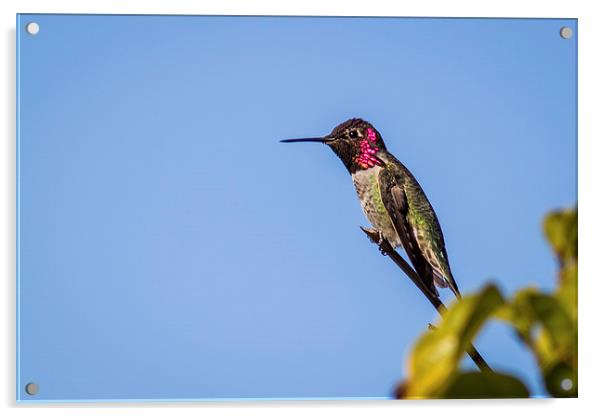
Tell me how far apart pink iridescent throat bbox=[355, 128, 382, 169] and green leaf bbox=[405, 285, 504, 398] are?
A: 5.33 ft

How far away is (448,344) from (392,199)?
5.53 ft

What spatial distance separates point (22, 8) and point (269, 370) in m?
1.17

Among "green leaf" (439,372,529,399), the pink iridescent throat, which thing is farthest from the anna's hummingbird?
"green leaf" (439,372,529,399)

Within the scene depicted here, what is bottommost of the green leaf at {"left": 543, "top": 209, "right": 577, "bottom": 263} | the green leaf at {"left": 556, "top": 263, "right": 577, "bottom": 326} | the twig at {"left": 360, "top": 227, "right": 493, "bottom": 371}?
the twig at {"left": 360, "top": 227, "right": 493, "bottom": 371}

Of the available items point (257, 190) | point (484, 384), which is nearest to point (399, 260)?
point (257, 190)

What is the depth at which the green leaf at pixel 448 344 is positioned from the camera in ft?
1.74

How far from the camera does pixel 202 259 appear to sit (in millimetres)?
2145

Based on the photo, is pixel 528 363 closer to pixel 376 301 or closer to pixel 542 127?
pixel 376 301

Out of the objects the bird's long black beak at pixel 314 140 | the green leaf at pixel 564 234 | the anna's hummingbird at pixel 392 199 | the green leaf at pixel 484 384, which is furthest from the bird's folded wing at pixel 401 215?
the green leaf at pixel 484 384

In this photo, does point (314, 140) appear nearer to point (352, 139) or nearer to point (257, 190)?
point (352, 139)

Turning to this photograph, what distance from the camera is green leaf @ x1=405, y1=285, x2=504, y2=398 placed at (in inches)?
20.9

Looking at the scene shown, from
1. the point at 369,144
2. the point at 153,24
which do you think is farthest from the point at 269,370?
the point at 153,24

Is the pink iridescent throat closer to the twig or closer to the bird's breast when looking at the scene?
the bird's breast

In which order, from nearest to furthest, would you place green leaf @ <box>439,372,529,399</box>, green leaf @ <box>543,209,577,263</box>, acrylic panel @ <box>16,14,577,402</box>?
green leaf @ <box>439,372,529,399</box> → green leaf @ <box>543,209,577,263</box> → acrylic panel @ <box>16,14,577,402</box>
